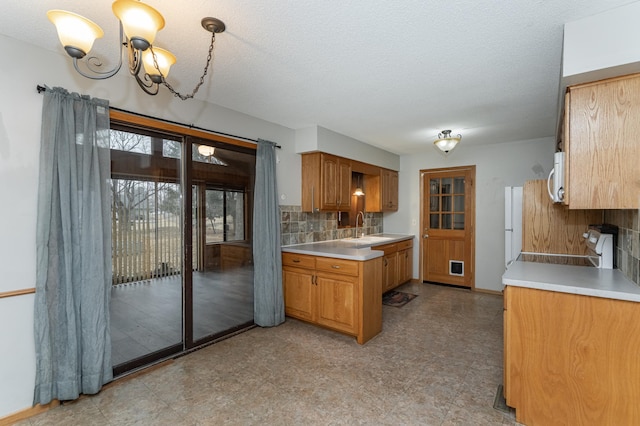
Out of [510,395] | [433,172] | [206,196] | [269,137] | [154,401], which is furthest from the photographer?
[433,172]

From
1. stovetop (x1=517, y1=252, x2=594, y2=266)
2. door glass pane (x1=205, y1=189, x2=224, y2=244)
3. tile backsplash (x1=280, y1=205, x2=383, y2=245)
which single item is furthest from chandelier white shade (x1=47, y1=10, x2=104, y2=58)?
stovetop (x1=517, y1=252, x2=594, y2=266)

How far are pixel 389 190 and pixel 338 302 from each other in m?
3.08

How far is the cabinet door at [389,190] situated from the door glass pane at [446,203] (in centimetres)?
89

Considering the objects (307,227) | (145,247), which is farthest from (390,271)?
(145,247)

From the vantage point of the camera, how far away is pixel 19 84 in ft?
6.55

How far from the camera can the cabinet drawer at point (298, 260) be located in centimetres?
349

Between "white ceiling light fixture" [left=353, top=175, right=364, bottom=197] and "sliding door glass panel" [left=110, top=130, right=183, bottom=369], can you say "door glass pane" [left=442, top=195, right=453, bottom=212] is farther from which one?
"sliding door glass panel" [left=110, top=130, right=183, bottom=369]

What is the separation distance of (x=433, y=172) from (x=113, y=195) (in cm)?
507

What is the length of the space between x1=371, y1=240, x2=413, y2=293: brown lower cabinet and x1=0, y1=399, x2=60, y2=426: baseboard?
3674 millimetres

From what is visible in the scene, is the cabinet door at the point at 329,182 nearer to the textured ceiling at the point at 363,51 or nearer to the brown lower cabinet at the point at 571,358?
the textured ceiling at the point at 363,51

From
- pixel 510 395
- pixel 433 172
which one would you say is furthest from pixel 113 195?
pixel 433 172

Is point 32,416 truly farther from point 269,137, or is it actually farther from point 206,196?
point 269,137

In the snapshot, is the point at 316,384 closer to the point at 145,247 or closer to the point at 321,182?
the point at 145,247

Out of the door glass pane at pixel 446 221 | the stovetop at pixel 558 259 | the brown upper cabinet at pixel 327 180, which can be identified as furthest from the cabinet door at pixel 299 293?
the door glass pane at pixel 446 221
